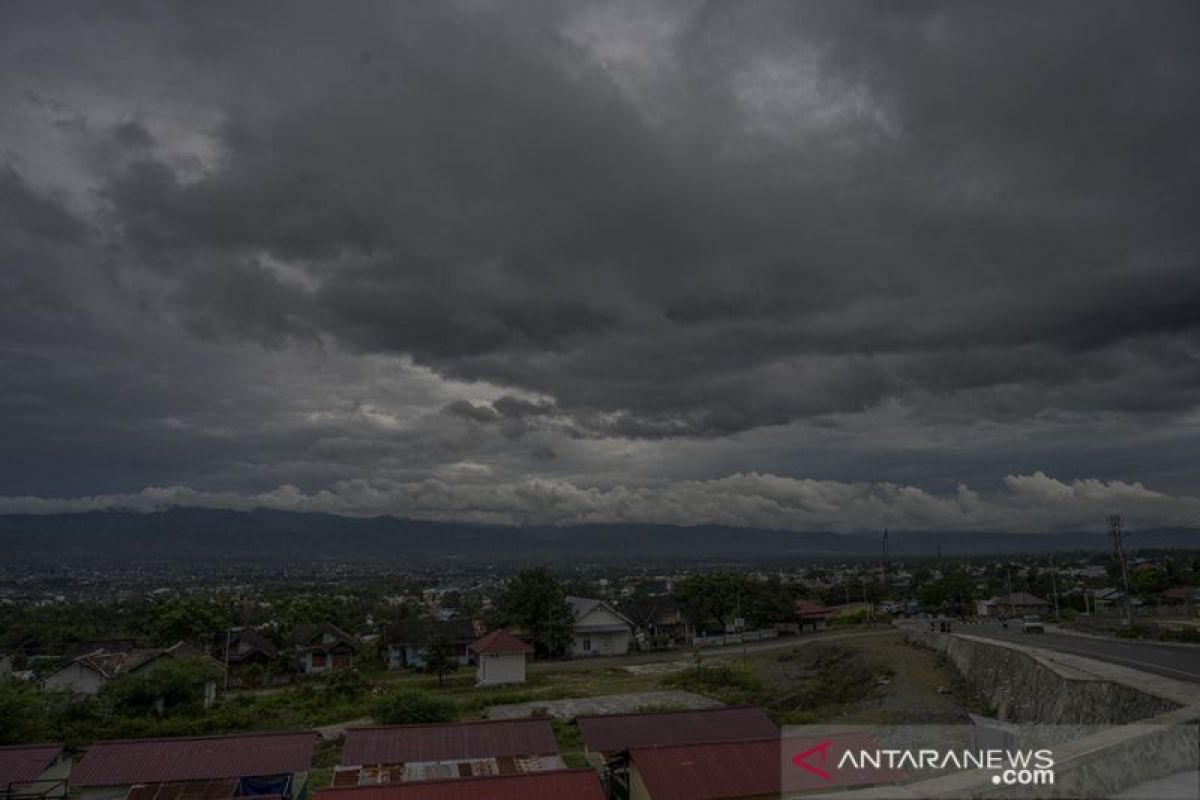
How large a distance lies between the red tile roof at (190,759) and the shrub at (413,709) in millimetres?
8876

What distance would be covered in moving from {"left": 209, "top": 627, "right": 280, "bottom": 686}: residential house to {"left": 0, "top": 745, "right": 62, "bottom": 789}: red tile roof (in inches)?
1098

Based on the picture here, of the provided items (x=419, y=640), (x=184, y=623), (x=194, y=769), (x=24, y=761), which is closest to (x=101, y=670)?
(x=184, y=623)

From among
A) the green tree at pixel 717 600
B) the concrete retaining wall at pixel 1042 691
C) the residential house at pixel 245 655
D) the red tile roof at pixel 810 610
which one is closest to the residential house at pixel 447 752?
the concrete retaining wall at pixel 1042 691

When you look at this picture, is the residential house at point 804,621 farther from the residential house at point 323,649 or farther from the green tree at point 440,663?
the residential house at point 323,649

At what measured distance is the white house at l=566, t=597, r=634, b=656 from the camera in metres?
58.2

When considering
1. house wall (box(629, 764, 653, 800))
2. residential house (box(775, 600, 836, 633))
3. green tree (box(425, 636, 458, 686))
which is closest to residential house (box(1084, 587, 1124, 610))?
residential house (box(775, 600, 836, 633))

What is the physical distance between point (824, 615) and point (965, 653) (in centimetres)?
3928

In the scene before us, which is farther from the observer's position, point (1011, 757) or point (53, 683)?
point (53, 683)

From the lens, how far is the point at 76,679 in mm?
42719

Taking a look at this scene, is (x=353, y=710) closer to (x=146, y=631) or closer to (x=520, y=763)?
(x=520, y=763)

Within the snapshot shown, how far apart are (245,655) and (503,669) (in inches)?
753

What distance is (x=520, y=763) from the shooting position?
65.0ft

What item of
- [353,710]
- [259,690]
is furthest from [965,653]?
[259,690]

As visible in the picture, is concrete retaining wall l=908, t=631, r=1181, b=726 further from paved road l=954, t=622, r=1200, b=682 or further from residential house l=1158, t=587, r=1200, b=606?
residential house l=1158, t=587, r=1200, b=606
